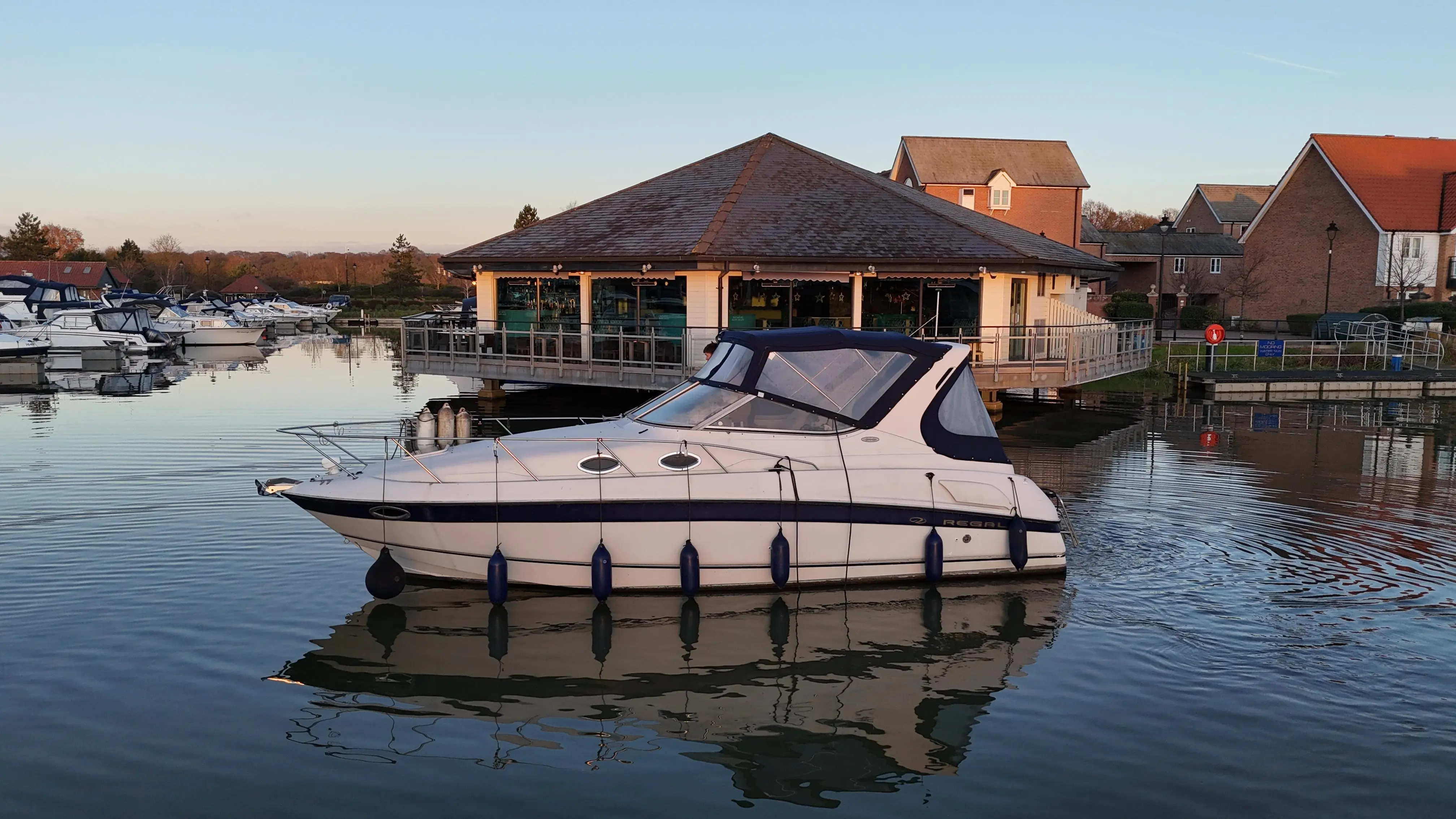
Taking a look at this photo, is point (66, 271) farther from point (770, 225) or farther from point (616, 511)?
point (616, 511)

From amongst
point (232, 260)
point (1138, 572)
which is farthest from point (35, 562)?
point (232, 260)

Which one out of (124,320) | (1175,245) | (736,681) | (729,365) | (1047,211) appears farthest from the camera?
(1175,245)

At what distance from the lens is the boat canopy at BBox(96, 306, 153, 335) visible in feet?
151

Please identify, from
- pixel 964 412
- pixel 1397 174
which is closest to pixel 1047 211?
pixel 1397 174

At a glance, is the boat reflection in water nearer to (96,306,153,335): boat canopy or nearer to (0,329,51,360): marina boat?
(0,329,51,360): marina boat

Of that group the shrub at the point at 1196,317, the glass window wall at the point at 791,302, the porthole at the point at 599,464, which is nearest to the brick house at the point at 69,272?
the shrub at the point at 1196,317

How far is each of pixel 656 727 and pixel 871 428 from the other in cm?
439

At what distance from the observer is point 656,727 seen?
26.8 ft

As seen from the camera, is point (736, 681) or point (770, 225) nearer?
point (736, 681)

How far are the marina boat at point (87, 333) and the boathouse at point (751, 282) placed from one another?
70.4 feet

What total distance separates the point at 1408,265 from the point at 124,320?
189ft

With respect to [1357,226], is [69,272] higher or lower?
lower

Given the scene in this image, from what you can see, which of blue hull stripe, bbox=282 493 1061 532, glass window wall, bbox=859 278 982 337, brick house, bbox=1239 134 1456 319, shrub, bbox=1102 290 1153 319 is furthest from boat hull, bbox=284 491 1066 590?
shrub, bbox=1102 290 1153 319

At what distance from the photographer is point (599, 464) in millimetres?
10750
